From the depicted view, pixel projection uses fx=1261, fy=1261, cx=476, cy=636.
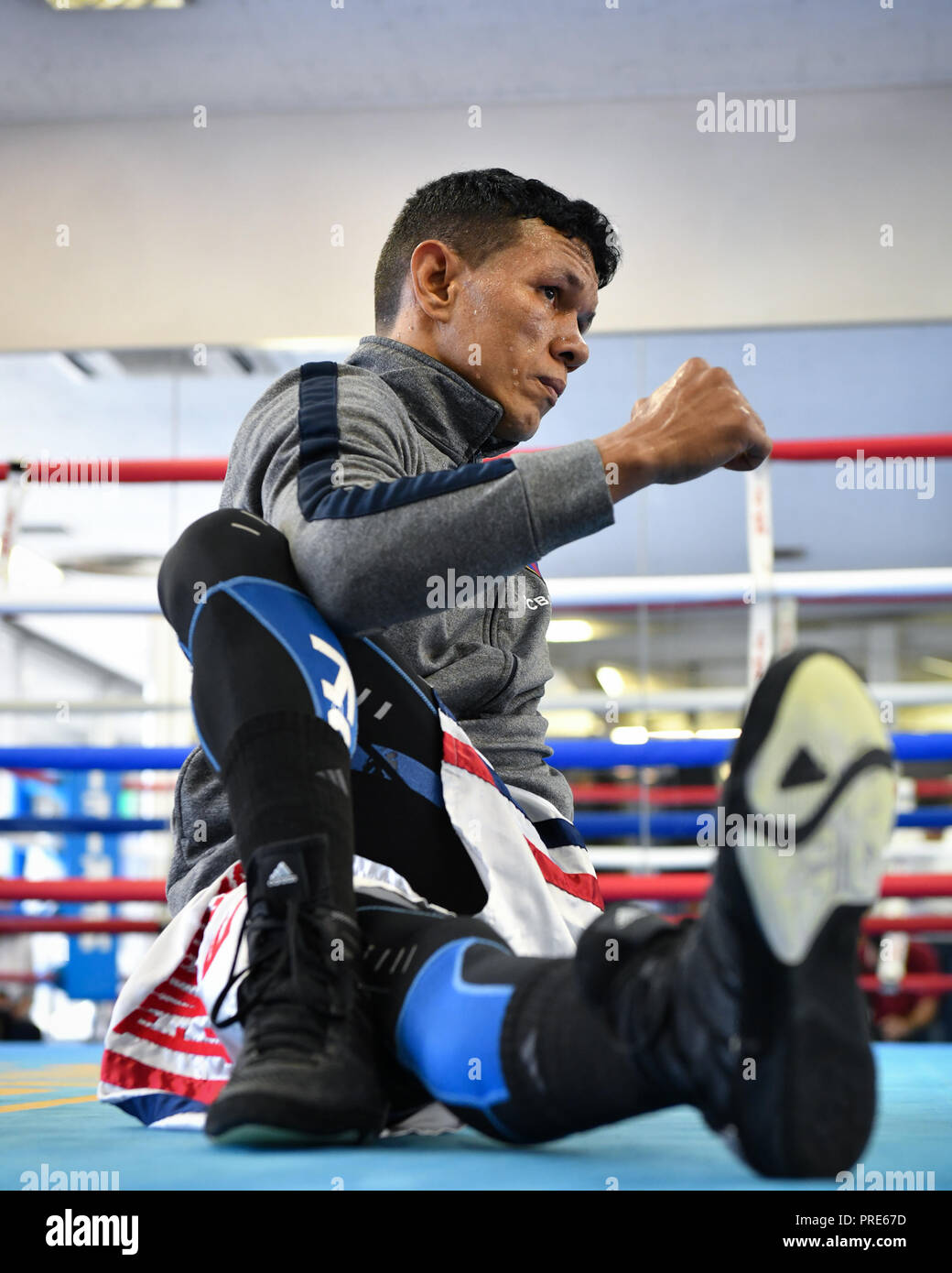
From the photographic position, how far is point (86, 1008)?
419 cm

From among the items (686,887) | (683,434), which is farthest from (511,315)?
(686,887)

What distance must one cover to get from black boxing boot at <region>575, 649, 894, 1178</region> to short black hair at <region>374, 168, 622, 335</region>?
0.65m

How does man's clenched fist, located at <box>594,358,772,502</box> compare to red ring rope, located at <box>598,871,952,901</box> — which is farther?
red ring rope, located at <box>598,871,952,901</box>

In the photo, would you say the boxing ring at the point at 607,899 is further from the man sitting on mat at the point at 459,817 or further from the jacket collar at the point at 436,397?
the jacket collar at the point at 436,397

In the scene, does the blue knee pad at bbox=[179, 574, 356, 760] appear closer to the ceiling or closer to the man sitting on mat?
the man sitting on mat

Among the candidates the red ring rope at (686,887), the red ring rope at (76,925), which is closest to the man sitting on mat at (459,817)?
the red ring rope at (686,887)

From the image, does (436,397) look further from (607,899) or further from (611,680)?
(611,680)

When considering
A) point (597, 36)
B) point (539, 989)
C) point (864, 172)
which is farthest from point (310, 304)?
point (539, 989)

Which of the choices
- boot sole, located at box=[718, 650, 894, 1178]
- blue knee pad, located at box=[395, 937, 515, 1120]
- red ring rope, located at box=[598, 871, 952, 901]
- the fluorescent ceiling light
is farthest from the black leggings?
the fluorescent ceiling light

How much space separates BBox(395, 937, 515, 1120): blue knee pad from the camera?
1.78 ft

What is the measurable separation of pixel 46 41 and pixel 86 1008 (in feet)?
9.58

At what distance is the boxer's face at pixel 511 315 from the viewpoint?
1006 mm

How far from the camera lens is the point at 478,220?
3.40 feet

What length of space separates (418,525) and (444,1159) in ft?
1.01
